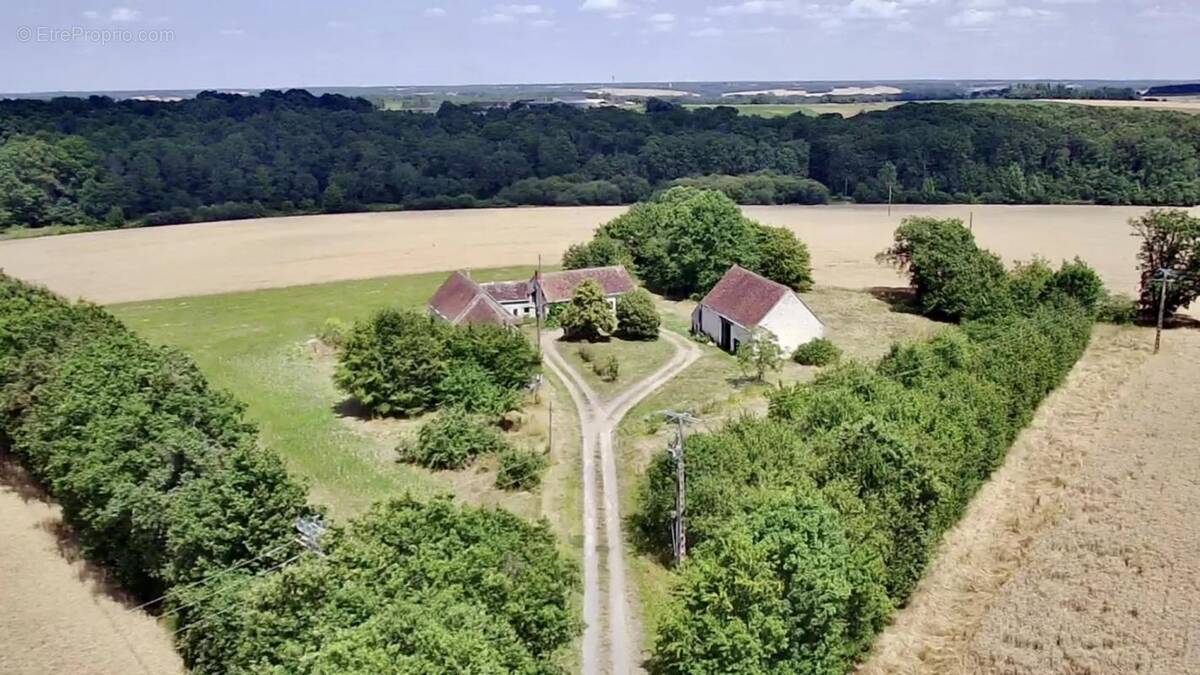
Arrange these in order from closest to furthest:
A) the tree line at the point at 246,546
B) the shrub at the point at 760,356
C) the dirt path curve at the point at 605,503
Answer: the tree line at the point at 246,546
the dirt path curve at the point at 605,503
the shrub at the point at 760,356

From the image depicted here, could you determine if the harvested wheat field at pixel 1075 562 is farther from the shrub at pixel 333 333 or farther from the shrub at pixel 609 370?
the shrub at pixel 333 333

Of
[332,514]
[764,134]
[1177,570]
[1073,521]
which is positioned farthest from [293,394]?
Result: [764,134]

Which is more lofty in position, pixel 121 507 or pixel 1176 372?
pixel 121 507

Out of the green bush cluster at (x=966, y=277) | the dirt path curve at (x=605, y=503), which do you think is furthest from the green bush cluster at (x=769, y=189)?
the dirt path curve at (x=605, y=503)

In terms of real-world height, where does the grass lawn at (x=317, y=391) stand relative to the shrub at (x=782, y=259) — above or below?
below

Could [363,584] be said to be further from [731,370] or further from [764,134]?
[764,134]

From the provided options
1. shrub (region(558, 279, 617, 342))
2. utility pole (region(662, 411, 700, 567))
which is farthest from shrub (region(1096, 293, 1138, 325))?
utility pole (region(662, 411, 700, 567))

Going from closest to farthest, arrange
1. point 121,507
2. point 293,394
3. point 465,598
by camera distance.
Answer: point 465,598 < point 121,507 < point 293,394
